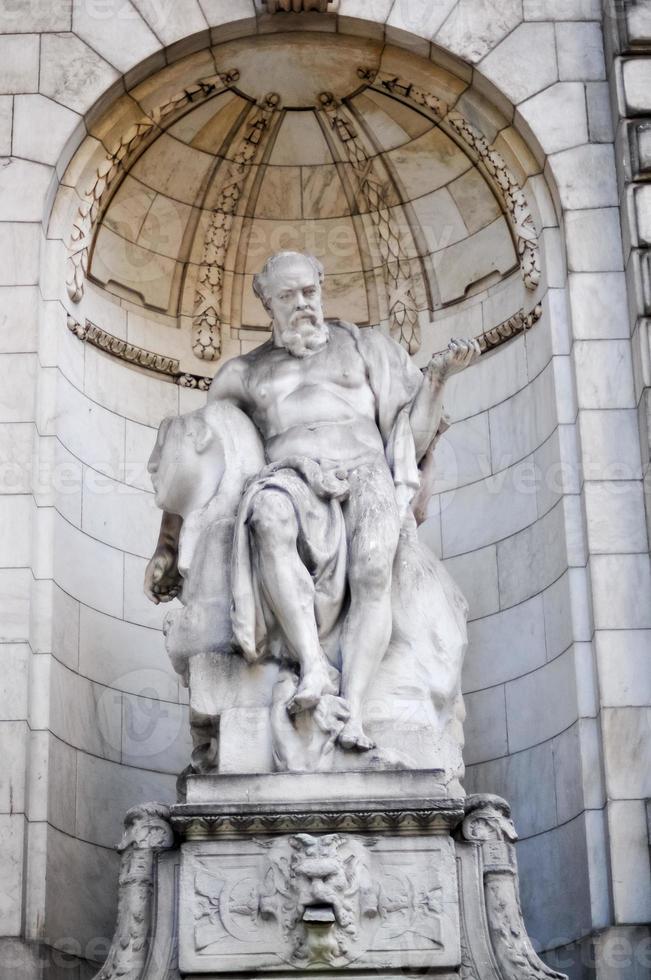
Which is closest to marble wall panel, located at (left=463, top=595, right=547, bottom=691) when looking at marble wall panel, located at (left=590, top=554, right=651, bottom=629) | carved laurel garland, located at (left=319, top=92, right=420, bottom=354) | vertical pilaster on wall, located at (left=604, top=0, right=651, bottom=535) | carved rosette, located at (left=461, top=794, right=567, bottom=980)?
marble wall panel, located at (left=590, top=554, right=651, bottom=629)

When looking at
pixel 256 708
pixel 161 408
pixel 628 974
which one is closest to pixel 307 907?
pixel 256 708

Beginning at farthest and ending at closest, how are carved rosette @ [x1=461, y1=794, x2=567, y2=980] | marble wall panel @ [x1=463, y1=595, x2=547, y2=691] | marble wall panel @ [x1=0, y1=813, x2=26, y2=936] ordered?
marble wall panel @ [x1=463, y1=595, x2=547, y2=691] < marble wall panel @ [x1=0, y1=813, x2=26, y2=936] < carved rosette @ [x1=461, y1=794, x2=567, y2=980]

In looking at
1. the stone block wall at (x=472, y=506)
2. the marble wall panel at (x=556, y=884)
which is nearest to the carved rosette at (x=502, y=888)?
the stone block wall at (x=472, y=506)

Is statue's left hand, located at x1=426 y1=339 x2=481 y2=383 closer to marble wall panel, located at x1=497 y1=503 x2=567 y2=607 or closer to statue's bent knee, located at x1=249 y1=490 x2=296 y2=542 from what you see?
statue's bent knee, located at x1=249 y1=490 x2=296 y2=542

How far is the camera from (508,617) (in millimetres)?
11180

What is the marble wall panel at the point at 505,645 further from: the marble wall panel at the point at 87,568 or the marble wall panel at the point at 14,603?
the marble wall panel at the point at 14,603

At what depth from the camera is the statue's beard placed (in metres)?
10.3

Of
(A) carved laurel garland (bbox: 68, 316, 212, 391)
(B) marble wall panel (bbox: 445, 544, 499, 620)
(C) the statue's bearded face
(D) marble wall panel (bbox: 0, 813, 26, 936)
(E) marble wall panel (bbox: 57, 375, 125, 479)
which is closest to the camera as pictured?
(D) marble wall panel (bbox: 0, 813, 26, 936)

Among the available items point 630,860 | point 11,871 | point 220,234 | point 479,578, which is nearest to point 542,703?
point 479,578

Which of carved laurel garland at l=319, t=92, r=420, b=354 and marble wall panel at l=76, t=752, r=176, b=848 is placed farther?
carved laurel garland at l=319, t=92, r=420, b=354

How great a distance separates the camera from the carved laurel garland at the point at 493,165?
11.4 meters

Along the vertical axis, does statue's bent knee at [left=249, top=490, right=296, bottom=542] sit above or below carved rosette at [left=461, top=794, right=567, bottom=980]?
above

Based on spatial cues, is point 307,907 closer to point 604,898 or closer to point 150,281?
point 604,898

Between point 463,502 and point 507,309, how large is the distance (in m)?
1.11
